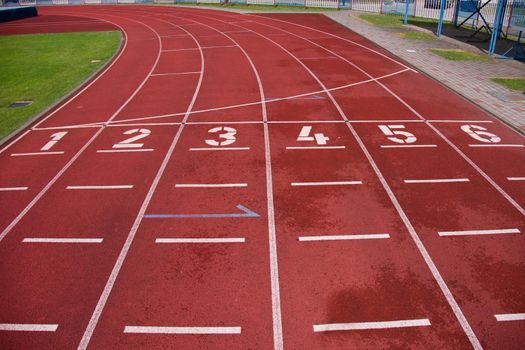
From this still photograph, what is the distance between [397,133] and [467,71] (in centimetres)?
875

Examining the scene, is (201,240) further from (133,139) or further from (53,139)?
(53,139)

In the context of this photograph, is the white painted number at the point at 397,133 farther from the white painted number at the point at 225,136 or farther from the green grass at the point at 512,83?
the green grass at the point at 512,83

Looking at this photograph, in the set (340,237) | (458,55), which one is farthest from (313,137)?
(458,55)

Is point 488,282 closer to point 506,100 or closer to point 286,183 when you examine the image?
point 286,183

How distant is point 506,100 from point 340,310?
11.9 metres

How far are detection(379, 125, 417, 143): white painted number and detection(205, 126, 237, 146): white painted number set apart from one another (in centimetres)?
426

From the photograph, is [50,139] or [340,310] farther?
[50,139]

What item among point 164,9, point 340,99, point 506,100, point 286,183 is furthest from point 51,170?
point 164,9

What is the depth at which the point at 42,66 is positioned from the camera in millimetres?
19172

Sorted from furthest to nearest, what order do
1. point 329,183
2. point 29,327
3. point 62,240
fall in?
point 329,183 → point 62,240 → point 29,327

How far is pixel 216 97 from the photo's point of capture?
14.5m

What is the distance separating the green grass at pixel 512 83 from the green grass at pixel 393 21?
14.1m

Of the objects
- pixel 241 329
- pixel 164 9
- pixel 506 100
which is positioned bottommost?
pixel 241 329

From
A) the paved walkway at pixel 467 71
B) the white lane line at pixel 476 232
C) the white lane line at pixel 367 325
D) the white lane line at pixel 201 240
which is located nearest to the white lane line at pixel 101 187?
the white lane line at pixel 201 240
